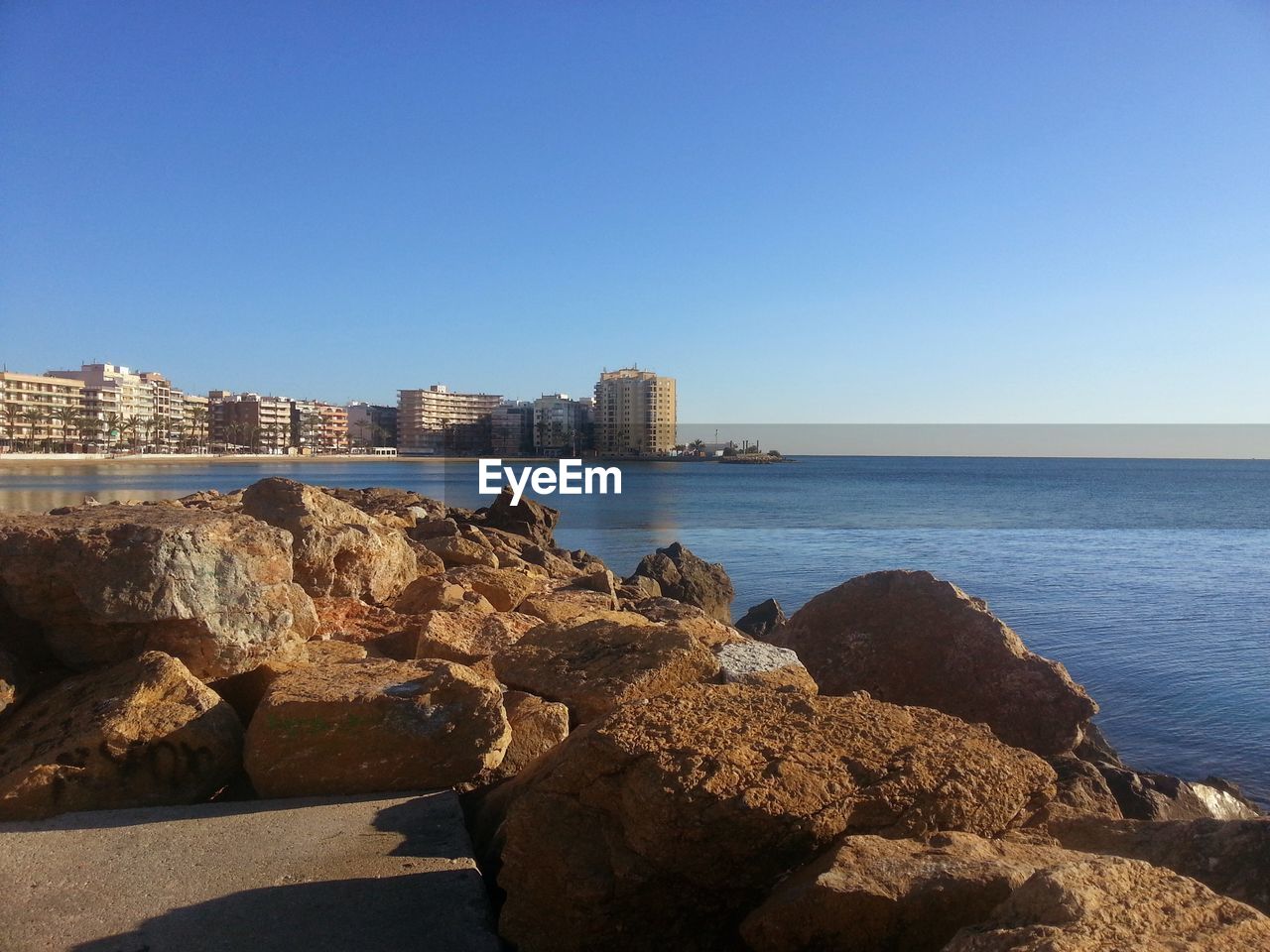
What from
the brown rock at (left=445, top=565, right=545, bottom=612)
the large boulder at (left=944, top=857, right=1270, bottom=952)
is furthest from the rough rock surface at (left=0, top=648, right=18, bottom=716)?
the large boulder at (left=944, top=857, right=1270, bottom=952)

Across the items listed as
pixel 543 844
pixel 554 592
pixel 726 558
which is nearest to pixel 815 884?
pixel 543 844

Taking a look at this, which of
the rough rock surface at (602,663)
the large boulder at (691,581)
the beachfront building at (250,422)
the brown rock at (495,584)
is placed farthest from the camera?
the beachfront building at (250,422)

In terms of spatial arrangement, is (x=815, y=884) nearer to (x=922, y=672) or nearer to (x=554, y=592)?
(x=922, y=672)

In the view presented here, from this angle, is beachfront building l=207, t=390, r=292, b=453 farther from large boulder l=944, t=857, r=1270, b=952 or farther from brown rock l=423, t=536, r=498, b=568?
large boulder l=944, t=857, r=1270, b=952

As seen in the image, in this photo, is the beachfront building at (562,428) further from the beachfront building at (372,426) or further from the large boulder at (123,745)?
the large boulder at (123,745)

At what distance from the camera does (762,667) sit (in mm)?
5062

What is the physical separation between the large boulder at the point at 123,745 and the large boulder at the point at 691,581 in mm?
11081

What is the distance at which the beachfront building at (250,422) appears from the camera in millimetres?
133875

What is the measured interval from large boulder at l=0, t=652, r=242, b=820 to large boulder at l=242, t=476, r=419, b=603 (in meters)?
2.20

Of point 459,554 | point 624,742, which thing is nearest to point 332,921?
point 624,742

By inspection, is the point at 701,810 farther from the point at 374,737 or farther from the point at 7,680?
the point at 7,680

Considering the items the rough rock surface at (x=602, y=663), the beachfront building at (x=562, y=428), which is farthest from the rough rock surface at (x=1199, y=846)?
the beachfront building at (x=562, y=428)

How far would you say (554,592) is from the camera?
8242 mm

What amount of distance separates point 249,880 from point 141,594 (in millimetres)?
1734
